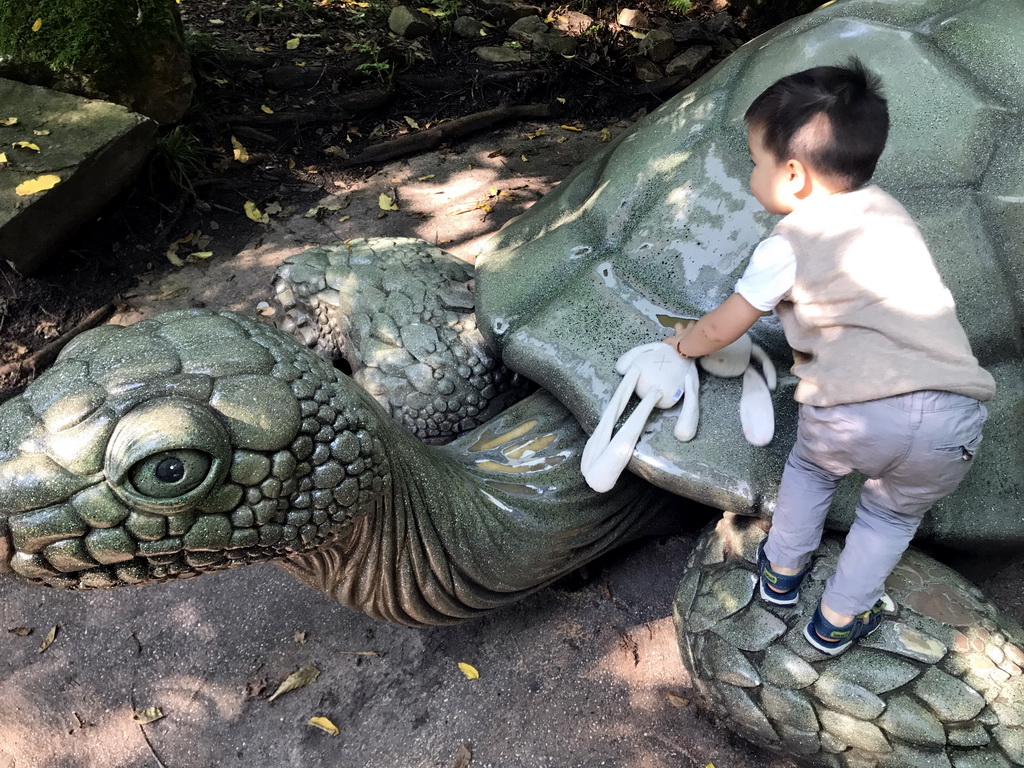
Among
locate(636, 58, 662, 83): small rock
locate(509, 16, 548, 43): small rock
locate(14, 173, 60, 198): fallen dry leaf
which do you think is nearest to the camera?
locate(14, 173, 60, 198): fallen dry leaf

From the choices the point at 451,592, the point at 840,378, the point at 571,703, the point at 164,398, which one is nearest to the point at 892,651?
the point at 840,378

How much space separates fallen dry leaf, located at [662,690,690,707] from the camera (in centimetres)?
223

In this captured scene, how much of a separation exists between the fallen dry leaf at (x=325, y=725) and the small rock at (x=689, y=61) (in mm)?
5253

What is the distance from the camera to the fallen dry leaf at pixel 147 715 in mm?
2258

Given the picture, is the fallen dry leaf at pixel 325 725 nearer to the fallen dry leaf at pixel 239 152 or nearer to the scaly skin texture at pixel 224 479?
the scaly skin texture at pixel 224 479

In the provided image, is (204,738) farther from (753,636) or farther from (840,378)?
(840,378)

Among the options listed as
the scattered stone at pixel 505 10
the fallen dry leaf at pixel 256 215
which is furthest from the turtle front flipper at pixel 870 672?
the scattered stone at pixel 505 10

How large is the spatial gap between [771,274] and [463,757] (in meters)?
1.51

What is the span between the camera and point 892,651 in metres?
1.85

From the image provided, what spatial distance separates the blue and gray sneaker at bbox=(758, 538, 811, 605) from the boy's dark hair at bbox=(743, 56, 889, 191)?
939 millimetres

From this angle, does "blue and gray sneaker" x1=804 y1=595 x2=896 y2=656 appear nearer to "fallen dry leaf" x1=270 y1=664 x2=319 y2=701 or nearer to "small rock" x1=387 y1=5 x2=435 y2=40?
"fallen dry leaf" x1=270 y1=664 x2=319 y2=701

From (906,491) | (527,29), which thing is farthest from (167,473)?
(527,29)

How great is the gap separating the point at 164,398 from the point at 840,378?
1.37m

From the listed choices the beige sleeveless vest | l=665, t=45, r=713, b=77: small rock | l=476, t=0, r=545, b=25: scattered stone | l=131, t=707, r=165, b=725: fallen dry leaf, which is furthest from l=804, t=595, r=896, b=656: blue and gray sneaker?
l=476, t=0, r=545, b=25: scattered stone
